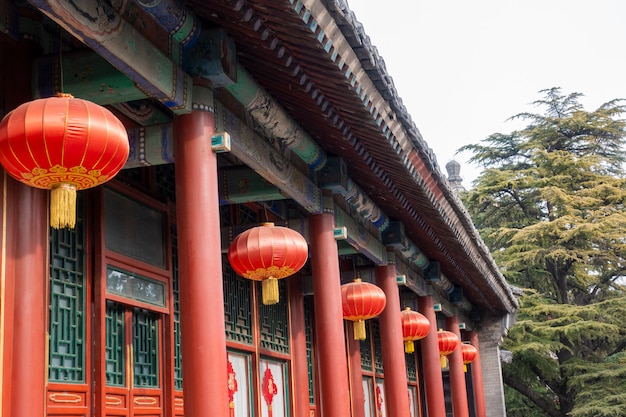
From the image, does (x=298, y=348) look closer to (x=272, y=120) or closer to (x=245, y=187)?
(x=245, y=187)

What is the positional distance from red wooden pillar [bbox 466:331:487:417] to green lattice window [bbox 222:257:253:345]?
34.0ft

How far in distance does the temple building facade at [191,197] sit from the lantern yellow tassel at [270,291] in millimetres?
12

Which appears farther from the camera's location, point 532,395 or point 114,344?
point 532,395

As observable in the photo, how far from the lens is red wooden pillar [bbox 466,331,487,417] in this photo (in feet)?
59.0

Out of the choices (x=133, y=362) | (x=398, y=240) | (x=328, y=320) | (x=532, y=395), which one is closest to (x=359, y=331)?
→ (x=328, y=320)

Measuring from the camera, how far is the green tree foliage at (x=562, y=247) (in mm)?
20734

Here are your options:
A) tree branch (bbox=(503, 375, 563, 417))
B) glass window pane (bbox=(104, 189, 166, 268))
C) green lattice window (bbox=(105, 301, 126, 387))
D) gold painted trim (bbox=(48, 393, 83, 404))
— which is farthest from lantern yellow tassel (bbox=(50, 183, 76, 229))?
tree branch (bbox=(503, 375, 563, 417))

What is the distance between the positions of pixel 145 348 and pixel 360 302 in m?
3.10

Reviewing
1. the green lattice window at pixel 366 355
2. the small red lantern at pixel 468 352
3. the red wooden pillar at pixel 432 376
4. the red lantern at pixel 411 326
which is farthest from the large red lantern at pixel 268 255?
the small red lantern at pixel 468 352

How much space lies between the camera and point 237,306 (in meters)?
8.51

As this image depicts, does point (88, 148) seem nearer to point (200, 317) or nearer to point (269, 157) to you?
point (200, 317)

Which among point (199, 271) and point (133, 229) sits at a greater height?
point (133, 229)

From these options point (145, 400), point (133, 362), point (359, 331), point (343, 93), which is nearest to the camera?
point (343, 93)

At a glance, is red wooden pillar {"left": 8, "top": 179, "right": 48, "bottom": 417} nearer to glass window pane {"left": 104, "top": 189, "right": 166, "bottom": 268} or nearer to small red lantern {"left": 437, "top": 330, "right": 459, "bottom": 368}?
glass window pane {"left": 104, "top": 189, "right": 166, "bottom": 268}
